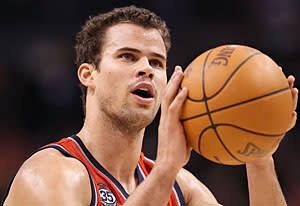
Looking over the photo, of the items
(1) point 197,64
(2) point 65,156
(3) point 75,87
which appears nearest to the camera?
(1) point 197,64

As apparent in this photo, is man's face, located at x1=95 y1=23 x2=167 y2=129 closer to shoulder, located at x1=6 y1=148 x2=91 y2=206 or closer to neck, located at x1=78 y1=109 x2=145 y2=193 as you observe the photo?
neck, located at x1=78 y1=109 x2=145 y2=193

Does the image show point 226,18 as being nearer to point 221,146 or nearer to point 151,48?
point 151,48

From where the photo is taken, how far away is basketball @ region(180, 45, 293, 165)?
7.80 ft

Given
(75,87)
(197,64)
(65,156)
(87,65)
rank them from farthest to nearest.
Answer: (75,87) → (87,65) → (65,156) → (197,64)

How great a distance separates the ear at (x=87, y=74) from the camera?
364 centimetres

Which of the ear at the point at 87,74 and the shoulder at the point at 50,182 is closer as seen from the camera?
the shoulder at the point at 50,182

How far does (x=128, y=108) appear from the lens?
325cm

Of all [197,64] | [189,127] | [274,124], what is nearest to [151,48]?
[197,64]

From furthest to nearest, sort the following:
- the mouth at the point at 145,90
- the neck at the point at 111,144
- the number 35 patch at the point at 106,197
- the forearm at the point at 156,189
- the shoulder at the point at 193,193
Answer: the shoulder at the point at 193,193
the neck at the point at 111,144
the mouth at the point at 145,90
the number 35 patch at the point at 106,197
the forearm at the point at 156,189

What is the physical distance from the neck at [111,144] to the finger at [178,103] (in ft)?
3.51

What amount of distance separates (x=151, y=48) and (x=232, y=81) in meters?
1.22

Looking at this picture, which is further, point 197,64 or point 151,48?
point 151,48

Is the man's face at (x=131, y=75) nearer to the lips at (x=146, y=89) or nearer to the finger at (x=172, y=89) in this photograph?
the lips at (x=146, y=89)

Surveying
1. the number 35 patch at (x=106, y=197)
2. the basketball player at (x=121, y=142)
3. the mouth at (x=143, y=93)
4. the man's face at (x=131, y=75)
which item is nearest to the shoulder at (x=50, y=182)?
the basketball player at (x=121, y=142)
